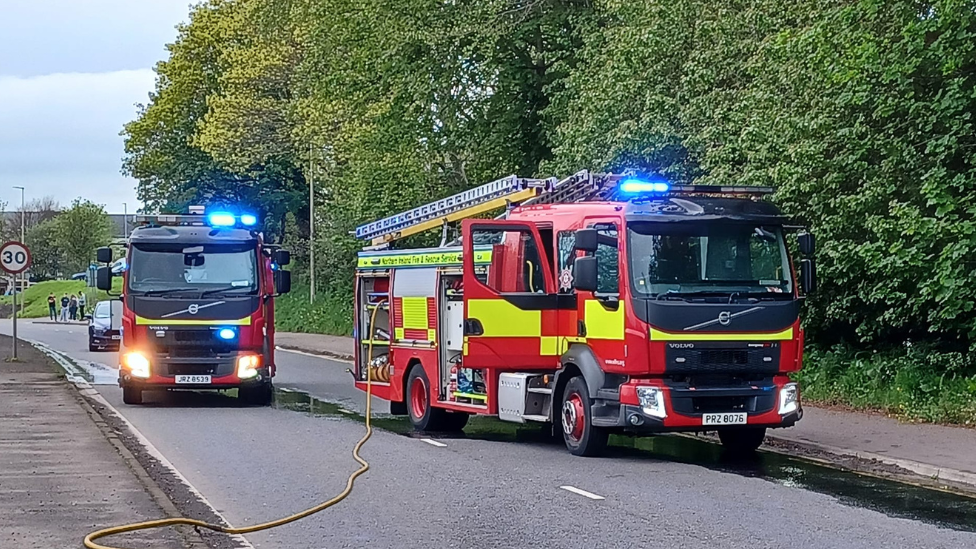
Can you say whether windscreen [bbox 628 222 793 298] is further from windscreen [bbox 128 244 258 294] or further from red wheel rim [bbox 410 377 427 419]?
windscreen [bbox 128 244 258 294]

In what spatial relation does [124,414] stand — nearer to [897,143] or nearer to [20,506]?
[20,506]

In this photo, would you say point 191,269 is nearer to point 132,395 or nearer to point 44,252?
point 132,395

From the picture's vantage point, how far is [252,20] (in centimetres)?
5062

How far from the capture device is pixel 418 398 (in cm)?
1767

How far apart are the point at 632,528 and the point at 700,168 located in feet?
41.2

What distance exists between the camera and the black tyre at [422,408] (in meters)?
17.2

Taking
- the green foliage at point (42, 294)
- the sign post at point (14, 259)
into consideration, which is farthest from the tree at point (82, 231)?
the sign post at point (14, 259)

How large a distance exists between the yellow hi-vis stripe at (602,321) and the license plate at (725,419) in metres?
1.22

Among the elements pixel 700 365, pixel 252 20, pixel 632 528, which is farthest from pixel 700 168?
pixel 252 20

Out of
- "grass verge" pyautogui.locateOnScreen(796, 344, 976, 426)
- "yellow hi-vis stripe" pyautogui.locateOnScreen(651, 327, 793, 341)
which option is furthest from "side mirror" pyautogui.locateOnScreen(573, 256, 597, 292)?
"grass verge" pyautogui.locateOnScreen(796, 344, 976, 426)

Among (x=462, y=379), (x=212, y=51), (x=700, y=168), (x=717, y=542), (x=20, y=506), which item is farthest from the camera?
(x=212, y=51)

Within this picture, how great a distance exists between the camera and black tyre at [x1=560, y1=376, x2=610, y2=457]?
1400cm

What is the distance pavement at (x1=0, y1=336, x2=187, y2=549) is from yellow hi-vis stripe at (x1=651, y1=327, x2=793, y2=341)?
206 inches

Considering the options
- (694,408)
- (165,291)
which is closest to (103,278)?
(165,291)
